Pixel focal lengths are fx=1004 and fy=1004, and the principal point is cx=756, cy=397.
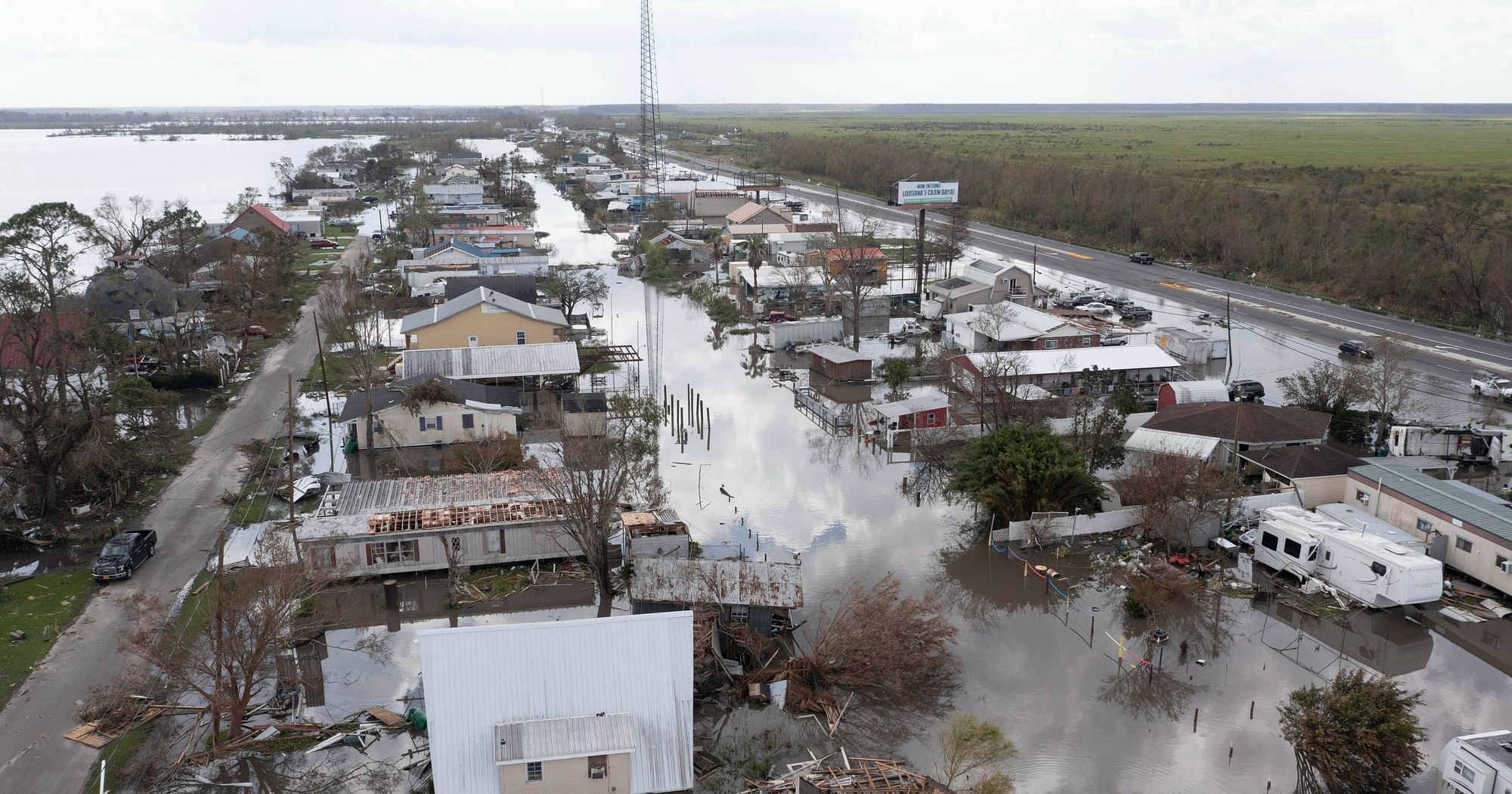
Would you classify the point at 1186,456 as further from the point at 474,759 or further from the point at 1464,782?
the point at 474,759

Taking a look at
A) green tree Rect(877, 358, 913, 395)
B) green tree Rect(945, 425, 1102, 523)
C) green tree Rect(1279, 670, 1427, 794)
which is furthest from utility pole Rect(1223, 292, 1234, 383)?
green tree Rect(1279, 670, 1427, 794)

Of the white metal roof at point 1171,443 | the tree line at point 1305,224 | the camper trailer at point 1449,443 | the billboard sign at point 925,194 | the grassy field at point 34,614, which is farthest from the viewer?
the billboard sign at point 925,194

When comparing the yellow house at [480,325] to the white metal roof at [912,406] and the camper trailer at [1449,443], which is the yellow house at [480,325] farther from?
the camper trailer at [1449,443]

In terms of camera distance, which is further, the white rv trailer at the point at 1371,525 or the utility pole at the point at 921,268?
the utility pole at the point at 921,268

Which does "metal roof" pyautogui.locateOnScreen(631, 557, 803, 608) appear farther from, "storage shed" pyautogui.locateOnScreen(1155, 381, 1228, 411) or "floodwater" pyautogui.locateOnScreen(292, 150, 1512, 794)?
"storage shed" pyautogui.locateOnScreen(1155, 381, 1228, 411)

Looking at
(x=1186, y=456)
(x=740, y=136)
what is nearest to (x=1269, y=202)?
(x=1186, y=456)

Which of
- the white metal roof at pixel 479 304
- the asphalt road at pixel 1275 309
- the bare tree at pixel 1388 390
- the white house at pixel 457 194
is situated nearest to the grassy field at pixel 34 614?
the white metal roof at pixel 479 304

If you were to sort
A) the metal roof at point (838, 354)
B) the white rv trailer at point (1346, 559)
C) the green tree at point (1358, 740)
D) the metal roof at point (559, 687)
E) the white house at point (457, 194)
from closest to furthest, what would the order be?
the metal roof at point (559, 687)
the green tree at point (1358, 740)
the white rv trailer at point (1346, 559)
the metal roof at point (838, 354)
the white house at point (457, 194)
